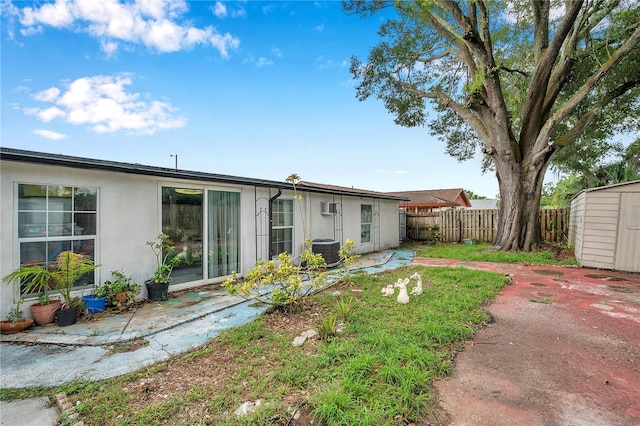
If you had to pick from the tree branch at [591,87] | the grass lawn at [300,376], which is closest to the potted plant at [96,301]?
the grass lawn at [300,376]

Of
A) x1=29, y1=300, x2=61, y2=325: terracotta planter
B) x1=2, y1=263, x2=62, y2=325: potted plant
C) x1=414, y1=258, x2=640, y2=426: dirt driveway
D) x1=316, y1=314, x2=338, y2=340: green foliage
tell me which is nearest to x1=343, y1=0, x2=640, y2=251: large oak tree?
x1=414, y1=258, x2=640, y2=426: dirt driveway

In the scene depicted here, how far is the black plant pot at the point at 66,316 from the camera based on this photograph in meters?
3.72

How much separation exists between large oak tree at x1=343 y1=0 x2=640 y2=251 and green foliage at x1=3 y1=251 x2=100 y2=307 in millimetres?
9987

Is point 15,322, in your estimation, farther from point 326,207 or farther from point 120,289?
point 326,207

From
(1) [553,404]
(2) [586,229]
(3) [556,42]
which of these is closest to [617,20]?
(3) [556,42]

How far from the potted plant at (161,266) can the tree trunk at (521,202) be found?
1001cm

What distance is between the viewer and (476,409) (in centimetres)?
205

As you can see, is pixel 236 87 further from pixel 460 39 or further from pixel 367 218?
pixel 460 39

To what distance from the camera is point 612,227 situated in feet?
22.5

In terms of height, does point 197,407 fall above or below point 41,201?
below

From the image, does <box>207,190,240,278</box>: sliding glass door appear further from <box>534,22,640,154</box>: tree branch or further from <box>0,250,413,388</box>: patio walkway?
<box>534,22,640,154</box>: tree branch

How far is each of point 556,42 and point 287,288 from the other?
404 inches

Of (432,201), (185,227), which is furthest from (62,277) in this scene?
(432,201)

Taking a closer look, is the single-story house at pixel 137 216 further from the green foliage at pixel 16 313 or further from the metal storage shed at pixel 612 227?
the metal storage shed at pixel 612 227
